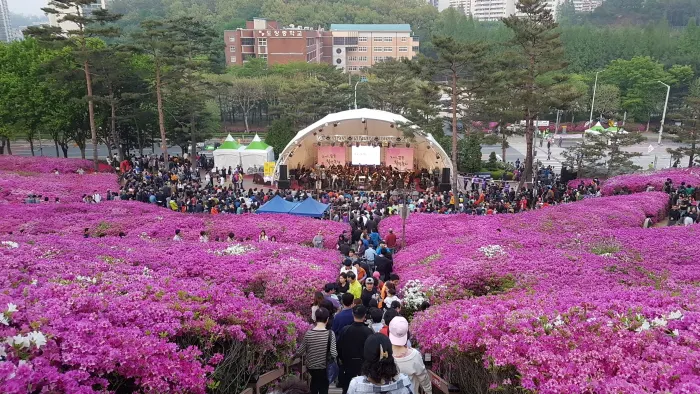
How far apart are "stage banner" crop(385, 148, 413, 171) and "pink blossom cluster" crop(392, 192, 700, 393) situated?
17.9 m

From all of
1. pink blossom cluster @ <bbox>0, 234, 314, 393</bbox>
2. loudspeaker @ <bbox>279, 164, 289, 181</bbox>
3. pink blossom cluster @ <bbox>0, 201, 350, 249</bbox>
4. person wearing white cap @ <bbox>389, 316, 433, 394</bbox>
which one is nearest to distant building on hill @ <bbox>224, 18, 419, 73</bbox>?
loudspeaker @ <bbox>279, 164, 289, 181</bbox>

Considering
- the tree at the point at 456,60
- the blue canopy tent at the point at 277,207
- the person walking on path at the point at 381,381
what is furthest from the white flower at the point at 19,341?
the tree at the point at 456,60

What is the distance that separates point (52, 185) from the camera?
75.4 feet

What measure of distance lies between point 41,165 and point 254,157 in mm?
11650

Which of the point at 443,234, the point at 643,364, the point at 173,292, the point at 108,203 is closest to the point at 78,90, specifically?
the point at 108,203

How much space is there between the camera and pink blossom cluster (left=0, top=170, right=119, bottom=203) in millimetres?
21422

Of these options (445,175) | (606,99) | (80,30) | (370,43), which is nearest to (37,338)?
(445,175)

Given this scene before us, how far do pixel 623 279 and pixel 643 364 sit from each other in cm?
461

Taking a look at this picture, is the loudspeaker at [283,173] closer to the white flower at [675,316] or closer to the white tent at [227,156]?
the white tent at [227,156]

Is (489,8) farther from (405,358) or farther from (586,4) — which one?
(405,358)

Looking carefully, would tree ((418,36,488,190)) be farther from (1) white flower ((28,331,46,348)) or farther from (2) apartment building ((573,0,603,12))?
(2) apartment building ((573,0,603,12))

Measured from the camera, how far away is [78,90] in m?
32.3

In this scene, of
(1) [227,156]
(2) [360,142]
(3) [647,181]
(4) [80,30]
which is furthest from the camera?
(1) [227,156]

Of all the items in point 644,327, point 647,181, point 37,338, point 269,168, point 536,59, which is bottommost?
point 647,181
